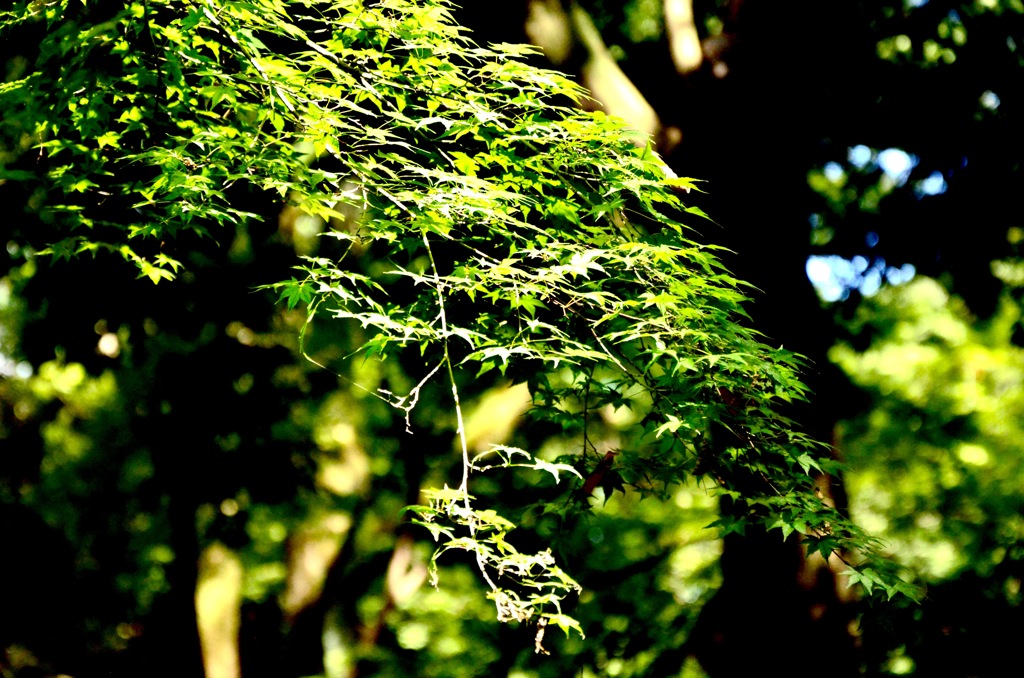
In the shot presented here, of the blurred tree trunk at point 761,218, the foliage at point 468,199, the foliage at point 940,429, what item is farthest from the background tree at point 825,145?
the foliage at point 468,199

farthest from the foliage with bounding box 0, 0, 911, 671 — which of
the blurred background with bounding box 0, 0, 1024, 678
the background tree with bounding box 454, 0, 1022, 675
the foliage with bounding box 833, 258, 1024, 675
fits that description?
the foliage with bounding box 833, 258, 1024, 675

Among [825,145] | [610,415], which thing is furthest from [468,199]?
[610,415]

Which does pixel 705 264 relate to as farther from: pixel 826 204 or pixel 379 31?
pixel 826 204

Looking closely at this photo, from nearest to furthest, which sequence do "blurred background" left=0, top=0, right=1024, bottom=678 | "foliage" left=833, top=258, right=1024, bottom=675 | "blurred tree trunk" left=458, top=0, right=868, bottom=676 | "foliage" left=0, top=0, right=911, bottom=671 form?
1. "foliage" left=0, top=0, right=911, bottom=671
2. "blurred tree trunk" left=458, top=0, right=868, bottom=676
3. "blurred background" left=0, top=0, right=1024, bottom=678
4. "foliage" left=833, top=258, right=1024, bottom=675

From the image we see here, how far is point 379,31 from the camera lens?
2783 millimetres

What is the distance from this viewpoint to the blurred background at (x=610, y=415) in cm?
Result: 473

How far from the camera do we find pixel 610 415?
24.5 feet

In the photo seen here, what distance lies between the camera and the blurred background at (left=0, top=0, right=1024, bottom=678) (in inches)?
186

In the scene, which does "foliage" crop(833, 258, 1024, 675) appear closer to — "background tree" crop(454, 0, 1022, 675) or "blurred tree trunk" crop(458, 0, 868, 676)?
A: "background tree" crop(454, 0, 1022, 675)

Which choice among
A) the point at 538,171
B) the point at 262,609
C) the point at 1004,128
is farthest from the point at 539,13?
the point at 262,609

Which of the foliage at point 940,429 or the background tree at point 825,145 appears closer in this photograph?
the background tree at point 825,145

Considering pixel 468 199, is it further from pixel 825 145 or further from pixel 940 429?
pixel 940 429

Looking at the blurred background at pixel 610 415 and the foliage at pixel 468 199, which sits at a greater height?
the foliage at pixel 468 199

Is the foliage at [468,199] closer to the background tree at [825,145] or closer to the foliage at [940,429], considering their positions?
the background tree at [825,145]
